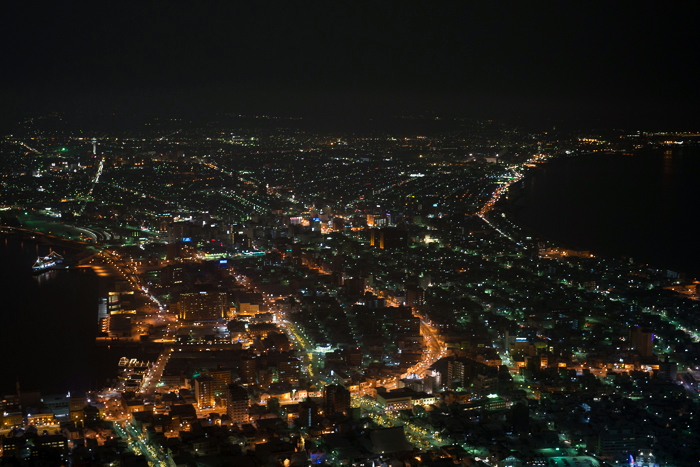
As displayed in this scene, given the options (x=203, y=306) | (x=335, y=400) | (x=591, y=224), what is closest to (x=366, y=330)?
(x=203, y=306)

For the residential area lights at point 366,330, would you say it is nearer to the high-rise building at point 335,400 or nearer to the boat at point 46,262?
the high-rise building at point 335,400

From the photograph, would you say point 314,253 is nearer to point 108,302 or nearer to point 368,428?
point 108,302

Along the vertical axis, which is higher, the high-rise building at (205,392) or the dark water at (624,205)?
→ the dark water at (624,205)

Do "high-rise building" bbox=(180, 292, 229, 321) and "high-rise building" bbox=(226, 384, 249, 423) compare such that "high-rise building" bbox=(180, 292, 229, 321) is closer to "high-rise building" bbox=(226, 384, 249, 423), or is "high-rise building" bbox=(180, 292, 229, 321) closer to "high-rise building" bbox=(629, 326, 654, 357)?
"high-rise building" bbox=(226, 384, 249, 423)

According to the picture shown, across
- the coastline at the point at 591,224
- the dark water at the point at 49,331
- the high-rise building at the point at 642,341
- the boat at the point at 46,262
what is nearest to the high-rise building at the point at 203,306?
the dark water at the point at 49,331

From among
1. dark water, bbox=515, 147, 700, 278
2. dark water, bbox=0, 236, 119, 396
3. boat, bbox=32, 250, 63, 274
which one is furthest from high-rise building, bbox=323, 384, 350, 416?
boat, bbox=32, 250, 63, 274

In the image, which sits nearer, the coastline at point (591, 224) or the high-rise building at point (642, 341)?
the high-rise building at point (642, 341)
